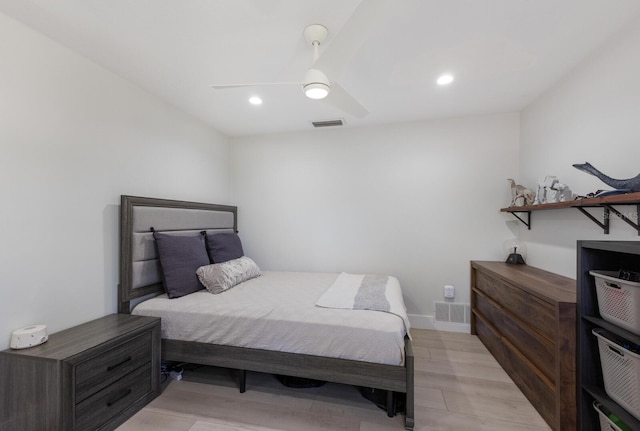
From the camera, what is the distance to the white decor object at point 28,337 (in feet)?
5.05

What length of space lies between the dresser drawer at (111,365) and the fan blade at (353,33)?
2195 mm

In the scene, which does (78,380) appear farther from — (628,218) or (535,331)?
(628,218)

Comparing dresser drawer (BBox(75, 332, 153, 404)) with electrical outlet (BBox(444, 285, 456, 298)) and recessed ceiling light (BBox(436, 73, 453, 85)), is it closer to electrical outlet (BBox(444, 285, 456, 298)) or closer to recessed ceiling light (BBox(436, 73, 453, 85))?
electrical outlet (BBox(444, 285, 456, 298))

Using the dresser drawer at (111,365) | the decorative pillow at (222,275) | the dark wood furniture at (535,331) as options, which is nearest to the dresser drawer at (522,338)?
the dark wood furniture at (535,331)

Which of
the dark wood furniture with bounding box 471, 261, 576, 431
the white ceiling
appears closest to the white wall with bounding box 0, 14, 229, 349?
the white ceiling

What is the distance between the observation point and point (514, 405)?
1.89m

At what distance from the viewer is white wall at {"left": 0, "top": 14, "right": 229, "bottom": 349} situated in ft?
5.30

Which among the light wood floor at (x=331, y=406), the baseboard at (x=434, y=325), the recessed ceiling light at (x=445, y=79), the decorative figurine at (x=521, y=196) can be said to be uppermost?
the recessed ceiling light at (x=445, y=79)

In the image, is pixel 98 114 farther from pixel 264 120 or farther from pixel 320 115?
pixel 320 115

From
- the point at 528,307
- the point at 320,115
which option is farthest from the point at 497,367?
the point at 320,115

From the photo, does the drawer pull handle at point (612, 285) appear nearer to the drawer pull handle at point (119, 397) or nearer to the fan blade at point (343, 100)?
the fan blade at point (343, 100)

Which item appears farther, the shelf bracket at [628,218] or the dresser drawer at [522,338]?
the dresser drawer at [522,338]

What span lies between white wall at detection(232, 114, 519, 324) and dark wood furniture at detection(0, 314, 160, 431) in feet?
6.48

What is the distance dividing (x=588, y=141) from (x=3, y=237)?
395 cm
